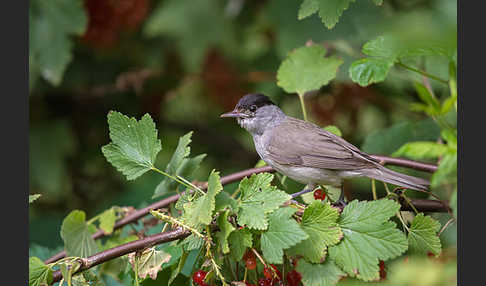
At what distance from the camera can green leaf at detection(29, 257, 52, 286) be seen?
161cm

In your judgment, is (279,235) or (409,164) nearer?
(279,235)

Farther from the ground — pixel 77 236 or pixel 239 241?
pixel 77 236

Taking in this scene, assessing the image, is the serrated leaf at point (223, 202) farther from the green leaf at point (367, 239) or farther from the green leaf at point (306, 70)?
the green leaf at point (306, 70)

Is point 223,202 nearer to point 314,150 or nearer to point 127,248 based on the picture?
point 127,248

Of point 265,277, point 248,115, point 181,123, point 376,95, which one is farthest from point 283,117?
point 181,123

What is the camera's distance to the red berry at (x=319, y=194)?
2215 millimetres

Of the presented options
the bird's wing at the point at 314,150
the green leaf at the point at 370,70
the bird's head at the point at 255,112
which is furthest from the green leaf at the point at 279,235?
the bird's head at the point at 255,112

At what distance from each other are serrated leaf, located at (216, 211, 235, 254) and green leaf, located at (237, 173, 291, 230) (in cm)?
4

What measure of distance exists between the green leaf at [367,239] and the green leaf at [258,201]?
0.26 meters

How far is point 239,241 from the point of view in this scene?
160cm

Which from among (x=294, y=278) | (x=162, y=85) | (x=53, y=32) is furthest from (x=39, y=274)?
(x=162, y=85)

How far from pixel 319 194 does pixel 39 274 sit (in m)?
1.19

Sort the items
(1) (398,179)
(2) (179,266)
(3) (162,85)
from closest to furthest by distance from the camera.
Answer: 1. (2) (179,266)
2. (1) (398,179)
3. (3) (162,85)

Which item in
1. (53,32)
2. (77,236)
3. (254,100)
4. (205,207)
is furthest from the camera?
(53,32)
